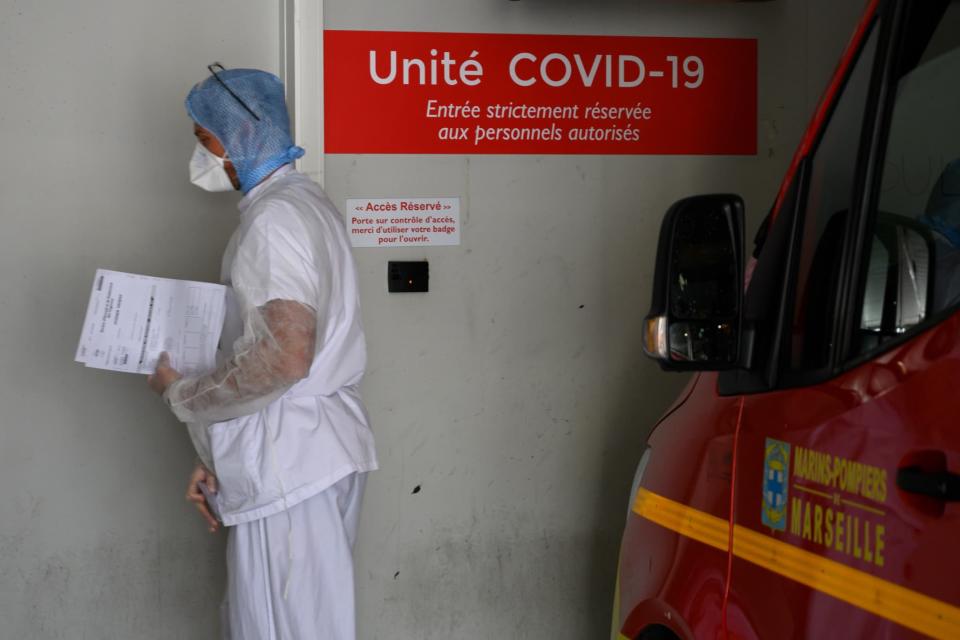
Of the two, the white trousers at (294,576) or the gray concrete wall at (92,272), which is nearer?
the white trousers at (294,576)

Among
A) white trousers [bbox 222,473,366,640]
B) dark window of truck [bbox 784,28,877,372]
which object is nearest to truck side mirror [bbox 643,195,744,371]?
dark window of truck [bbox 784,28,877,372]

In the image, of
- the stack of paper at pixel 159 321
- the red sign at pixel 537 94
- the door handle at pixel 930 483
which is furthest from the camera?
the red sign at pixel 537 94

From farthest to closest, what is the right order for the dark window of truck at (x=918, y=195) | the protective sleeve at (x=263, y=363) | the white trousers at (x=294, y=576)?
the white trousers at (x=294, y=576) → the protective sleeve at (x=263, y=363) → the dark window of truck at (x=918, y=195)

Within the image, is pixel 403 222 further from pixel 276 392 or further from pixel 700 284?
pixel 700 284

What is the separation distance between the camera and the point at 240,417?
8.71ft

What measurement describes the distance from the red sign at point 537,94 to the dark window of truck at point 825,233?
2038 mm

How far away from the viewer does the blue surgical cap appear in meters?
2.82

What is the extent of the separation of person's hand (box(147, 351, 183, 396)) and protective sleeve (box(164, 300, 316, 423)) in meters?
0.16

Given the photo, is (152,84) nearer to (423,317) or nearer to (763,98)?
(423,317)

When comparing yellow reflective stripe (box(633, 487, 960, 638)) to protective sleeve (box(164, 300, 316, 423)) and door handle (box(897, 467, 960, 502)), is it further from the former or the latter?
protective sleeve (box(164, 300, 316, 423))

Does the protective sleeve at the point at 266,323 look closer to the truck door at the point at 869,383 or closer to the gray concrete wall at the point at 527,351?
the gray concrete wall at the point at 527,351

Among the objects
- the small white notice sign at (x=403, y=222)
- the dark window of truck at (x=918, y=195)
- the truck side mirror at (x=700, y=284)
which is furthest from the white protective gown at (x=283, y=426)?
the dark window of truck at (x=918, y=195)

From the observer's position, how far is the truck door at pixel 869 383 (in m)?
1.31

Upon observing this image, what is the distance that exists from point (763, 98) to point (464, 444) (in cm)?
172
